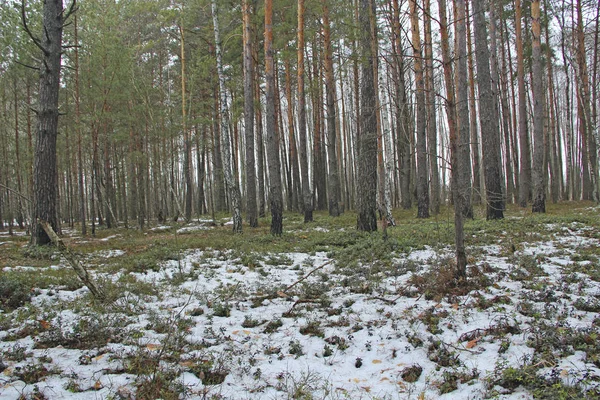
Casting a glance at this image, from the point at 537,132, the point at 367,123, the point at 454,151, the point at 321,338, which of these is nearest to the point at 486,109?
the point at 537,132

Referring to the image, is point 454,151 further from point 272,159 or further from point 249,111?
point 249,111

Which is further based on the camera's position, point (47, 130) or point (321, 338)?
point (47, 130)

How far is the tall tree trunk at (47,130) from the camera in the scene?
8.69 metres

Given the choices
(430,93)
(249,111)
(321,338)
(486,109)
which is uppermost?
(430,93)

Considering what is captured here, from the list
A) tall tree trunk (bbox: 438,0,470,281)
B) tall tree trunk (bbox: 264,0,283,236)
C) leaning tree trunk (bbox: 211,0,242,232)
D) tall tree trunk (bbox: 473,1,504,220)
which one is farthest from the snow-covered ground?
leaning tree trunk (bbox: 211,0,242,232)

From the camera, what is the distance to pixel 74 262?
4602 mm

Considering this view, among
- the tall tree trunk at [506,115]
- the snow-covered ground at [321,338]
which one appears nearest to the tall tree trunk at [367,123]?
the snow-covered ground at [321,338]

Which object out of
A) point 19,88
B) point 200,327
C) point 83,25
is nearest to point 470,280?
point 200,327

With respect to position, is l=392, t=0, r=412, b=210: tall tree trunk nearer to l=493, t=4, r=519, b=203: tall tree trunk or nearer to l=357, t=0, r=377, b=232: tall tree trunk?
l=357, t=0, r=377, b=232: tall tree trunk

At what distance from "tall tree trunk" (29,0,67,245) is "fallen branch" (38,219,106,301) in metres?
4.87

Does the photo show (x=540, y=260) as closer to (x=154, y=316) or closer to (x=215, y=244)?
(x=154, y=316)

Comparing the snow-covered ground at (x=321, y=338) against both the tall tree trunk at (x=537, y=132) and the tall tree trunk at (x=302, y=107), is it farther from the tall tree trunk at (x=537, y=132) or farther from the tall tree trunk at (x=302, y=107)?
the tall tree trunk at (x=302, y=107)

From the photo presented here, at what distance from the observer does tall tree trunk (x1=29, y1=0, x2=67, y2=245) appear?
869 centimetres

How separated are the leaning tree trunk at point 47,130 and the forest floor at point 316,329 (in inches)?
83.5
